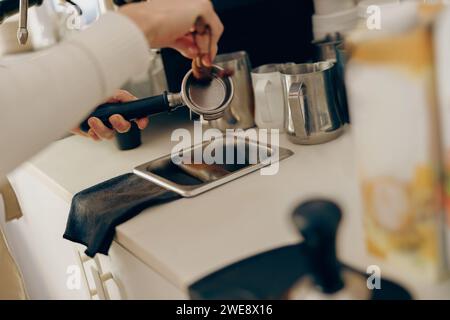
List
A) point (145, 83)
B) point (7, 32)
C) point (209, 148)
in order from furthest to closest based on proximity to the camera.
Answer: point (7, 32) → point (145, 83) → point (209, 148)

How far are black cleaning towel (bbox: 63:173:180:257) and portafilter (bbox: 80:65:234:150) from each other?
0.40 feet

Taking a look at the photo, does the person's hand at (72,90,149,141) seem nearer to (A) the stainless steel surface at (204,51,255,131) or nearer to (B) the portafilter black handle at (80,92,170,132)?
(B) the portafilter black handle at (80,92,170,132)

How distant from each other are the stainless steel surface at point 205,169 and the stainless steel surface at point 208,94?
117mm

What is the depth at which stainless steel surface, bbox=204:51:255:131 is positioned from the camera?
1.19 m

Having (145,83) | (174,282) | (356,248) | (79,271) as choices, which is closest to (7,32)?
(145,83)

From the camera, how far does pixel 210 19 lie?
845mm

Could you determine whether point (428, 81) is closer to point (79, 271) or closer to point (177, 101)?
point (177, 101)

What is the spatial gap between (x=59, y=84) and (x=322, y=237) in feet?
1.12

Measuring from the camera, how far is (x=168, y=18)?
779mm

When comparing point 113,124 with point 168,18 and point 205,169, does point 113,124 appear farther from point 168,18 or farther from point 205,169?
point 168,18

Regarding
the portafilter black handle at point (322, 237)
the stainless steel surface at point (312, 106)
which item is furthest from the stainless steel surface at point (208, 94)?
the portafilter black handle at point (322, 237)

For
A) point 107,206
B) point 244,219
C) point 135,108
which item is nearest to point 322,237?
point 244,219
